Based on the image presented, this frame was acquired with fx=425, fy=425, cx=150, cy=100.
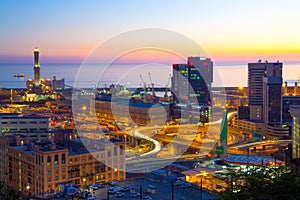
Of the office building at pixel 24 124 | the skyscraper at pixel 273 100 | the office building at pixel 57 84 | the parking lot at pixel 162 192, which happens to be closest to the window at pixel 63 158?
the parking lot at pixel 162 192

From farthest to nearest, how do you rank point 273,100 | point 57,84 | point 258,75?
point 57,84 < point 258,75 < point 273,100

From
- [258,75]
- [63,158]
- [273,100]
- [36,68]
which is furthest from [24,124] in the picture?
[36,68]

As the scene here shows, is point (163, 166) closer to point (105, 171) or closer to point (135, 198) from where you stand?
point (105, 171)

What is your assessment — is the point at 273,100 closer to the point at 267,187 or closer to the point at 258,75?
the point at 258,75

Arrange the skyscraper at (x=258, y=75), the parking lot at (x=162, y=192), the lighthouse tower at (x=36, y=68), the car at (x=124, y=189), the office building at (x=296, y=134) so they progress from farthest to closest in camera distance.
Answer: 1. the lighthouse tower at (x=36, y=68)
2. the skyscraper at (x=258, y=75)
3. the office building at (x=296, y=134)
4. the car at (x=124, y=189)
5. the parking lot at (x=162, y=192)

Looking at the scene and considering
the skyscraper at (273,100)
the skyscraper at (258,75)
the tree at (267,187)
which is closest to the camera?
the tree at (267,187)

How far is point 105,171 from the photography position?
608 cm

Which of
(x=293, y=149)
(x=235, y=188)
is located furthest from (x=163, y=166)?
(x=235, y=188)

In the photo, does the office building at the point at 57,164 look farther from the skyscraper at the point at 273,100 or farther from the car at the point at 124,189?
the skyscraper at the point at 273,100

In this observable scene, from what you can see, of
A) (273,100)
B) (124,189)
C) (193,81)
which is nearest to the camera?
(124,189)

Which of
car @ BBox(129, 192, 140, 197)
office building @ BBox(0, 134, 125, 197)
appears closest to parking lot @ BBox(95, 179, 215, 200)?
car @ BBox(129, 192, 140, 197)

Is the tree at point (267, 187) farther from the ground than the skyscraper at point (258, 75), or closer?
closer

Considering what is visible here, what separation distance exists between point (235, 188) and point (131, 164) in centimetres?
492

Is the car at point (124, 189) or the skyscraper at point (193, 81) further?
the skyscraper at point (193, 81)
